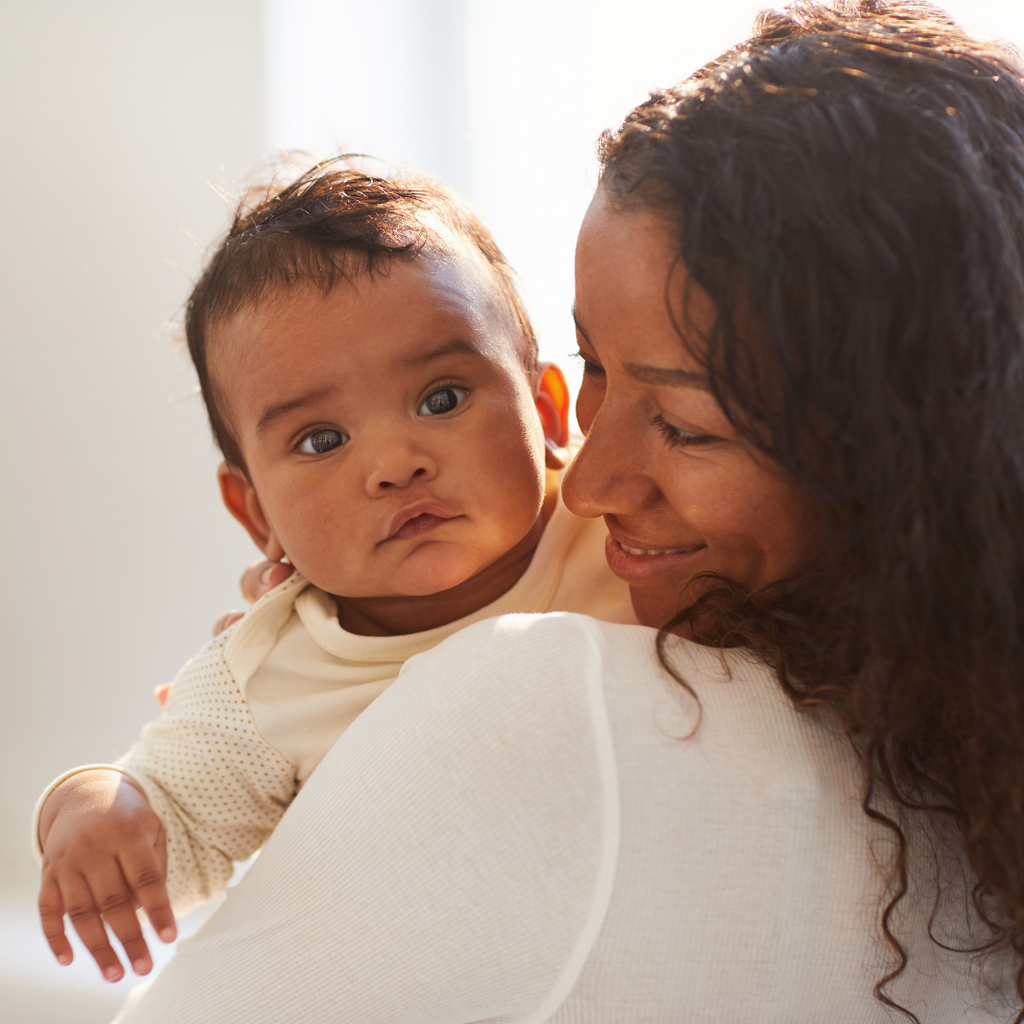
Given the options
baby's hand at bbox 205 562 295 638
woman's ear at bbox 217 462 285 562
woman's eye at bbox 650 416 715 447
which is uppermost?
woman's eye at bbox 650 416 715 447

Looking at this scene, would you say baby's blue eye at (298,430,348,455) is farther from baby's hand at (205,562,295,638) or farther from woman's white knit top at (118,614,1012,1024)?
woman's white knit top at (118,614,1012,1024)

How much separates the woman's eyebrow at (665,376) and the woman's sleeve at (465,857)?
0.23 metres

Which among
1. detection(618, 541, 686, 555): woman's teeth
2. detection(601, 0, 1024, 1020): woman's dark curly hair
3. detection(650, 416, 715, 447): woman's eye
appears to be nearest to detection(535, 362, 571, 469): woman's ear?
detection(618, 541, 686, 555): woman's teeth

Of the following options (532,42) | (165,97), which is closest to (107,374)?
(165,97)

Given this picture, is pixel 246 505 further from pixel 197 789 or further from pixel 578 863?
pixel 578 863

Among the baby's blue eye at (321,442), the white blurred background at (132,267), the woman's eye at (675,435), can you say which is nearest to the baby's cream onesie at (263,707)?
the baby's blue eye at (321,442)

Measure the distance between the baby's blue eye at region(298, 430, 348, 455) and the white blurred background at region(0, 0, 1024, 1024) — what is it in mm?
678

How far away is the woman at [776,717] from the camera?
67 cm

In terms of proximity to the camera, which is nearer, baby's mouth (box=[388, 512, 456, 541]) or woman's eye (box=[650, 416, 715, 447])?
woman's eye (box=[650, 416, 715, 447])

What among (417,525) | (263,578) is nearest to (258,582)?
(263,578)

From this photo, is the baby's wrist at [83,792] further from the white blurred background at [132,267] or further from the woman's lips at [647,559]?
the white blurred background at [132,267]

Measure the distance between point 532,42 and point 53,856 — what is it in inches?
81.0

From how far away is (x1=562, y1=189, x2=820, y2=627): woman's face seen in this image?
792mm

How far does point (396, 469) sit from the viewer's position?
1.12 meters
